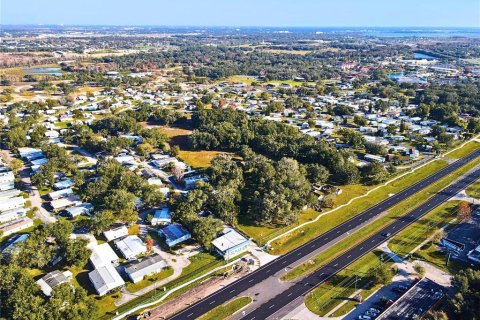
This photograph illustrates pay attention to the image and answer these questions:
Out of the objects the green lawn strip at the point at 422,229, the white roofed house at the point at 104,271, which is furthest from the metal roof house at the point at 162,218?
the green lawn strip at the point at 422,229

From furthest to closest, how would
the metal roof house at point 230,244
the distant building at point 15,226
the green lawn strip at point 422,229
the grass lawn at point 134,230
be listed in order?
the grass lawn at point 134,230, the distant building at point 15,226, the green lawn strip at point 422,229, the metal roof house at point 230,244

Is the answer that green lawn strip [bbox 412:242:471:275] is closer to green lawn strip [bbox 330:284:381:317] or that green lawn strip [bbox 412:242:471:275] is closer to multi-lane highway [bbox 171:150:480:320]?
multi-lane highway [bbox 171:150:480:320]

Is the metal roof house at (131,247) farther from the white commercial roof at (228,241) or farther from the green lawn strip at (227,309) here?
the green lawn strip at (227,309)

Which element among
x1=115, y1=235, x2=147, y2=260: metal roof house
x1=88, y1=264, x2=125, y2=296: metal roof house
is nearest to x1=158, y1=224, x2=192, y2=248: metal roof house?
x1=115, y1=235, x2=147, y2=260: metal roof house

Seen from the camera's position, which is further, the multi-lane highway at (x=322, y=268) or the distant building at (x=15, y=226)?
the distant building at (x=15, y=226)

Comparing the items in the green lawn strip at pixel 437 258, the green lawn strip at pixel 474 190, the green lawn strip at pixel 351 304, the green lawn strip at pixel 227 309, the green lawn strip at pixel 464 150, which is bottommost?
the green lawn strip at pixel 227 309

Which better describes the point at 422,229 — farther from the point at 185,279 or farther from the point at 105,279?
the point at 105,279

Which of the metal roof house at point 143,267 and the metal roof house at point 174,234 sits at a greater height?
the metal roof house at point 174,234
